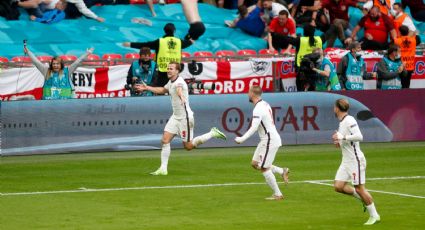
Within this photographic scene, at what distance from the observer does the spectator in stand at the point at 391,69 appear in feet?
104

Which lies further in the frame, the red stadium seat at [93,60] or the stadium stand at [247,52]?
the stadium stand at [247,52]

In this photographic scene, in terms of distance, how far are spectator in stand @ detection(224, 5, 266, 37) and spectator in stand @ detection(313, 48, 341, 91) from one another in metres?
6.01

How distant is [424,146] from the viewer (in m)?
29.1

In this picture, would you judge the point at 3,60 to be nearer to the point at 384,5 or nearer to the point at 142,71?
the point at 142,71

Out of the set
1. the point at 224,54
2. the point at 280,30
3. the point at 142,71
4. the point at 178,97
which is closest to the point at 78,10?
the point at 224,54

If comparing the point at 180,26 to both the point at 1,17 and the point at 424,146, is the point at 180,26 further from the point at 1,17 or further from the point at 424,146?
the point at 424,146

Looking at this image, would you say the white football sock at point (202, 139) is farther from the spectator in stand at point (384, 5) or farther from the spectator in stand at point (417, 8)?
the spectator in stand at point (417, 8)

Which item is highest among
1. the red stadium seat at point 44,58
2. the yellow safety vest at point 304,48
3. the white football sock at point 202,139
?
the yellow safety vest at point 304,48

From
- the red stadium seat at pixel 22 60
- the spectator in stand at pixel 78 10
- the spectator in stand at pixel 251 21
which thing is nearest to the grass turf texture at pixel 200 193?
the red stadium seat at pixel 22 60

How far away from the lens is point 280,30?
34781 millimetres

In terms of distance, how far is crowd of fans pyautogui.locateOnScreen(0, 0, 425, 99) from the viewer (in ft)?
101

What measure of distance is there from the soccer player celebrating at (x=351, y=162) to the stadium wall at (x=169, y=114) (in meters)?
10.9

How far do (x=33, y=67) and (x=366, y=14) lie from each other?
453 inches

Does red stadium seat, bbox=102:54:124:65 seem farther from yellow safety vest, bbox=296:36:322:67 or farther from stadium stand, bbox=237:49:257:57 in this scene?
yellow safety vest, bbox=296:36:322:67
